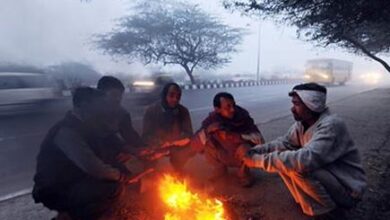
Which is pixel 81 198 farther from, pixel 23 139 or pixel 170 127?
pixel 23 139

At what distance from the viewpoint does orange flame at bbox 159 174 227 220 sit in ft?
10.9

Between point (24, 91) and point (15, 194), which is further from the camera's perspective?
point (24, 91)

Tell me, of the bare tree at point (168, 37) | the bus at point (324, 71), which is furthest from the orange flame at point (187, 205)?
the bus at point (324, 71)

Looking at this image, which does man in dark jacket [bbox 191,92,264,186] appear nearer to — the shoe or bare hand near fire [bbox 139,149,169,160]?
bare hand near fire [bbox 139,149,169,160]

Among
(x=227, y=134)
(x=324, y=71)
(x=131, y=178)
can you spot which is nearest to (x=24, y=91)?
(x=131, y=178)

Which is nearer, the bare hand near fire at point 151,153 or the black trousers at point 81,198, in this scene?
the black trousers at point 81,198

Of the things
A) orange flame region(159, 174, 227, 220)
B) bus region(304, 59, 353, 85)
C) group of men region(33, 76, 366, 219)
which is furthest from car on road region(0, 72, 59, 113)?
bus region(304, 59, 353, 85)

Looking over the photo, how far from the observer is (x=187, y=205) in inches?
138

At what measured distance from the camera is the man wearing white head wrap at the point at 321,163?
2.99 metres

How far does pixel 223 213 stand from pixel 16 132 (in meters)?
7.31

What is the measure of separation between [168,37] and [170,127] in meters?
22.1

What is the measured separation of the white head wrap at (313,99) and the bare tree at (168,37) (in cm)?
2168

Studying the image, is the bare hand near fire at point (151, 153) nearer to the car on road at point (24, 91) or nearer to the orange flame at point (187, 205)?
the orange flame at point (187, 205)

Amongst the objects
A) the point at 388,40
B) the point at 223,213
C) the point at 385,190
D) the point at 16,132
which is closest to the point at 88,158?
the point at 223,213
